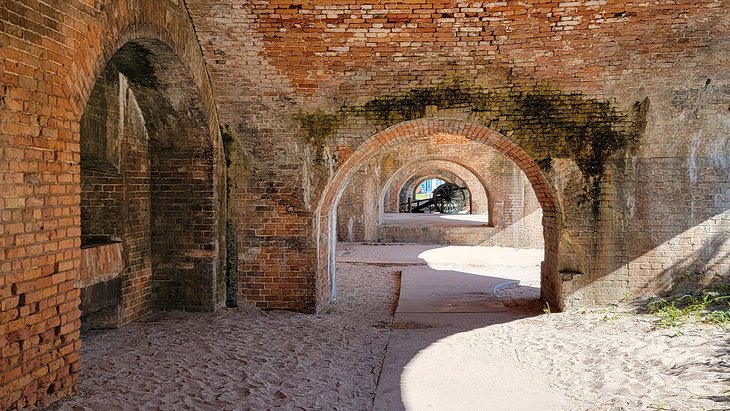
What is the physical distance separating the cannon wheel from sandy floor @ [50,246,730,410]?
2197 cm

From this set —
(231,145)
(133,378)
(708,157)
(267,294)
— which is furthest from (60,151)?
(708,157)

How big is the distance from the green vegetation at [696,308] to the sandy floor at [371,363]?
0.27 meters

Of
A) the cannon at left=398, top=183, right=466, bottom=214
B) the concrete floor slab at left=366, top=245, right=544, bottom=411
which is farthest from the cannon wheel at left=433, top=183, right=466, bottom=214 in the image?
the concrete floor slab at left=366, top=245, right=544, bottom=411

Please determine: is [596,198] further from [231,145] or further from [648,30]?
[231,145]

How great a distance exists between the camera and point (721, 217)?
24.3 feet

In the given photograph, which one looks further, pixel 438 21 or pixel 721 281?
pixel 721 281

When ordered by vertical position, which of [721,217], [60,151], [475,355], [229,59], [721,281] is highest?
[229,59]

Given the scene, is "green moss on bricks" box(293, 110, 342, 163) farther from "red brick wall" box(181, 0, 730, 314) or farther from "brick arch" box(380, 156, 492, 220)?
"brick arch" box(380, 156, 492, 220)

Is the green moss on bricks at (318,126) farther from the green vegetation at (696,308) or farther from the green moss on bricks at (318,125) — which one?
the green vegetation at (696,308)

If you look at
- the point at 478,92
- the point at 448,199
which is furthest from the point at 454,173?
the point at 478,92

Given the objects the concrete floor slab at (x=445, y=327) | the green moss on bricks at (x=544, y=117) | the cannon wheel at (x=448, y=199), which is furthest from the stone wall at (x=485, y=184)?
the cannon wheel at (x=448, y=199)

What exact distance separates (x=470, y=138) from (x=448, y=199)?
70.9ft

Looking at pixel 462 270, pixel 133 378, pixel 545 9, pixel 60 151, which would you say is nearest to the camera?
pixel 60 151

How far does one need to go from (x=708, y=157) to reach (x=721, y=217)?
33.0 inches
